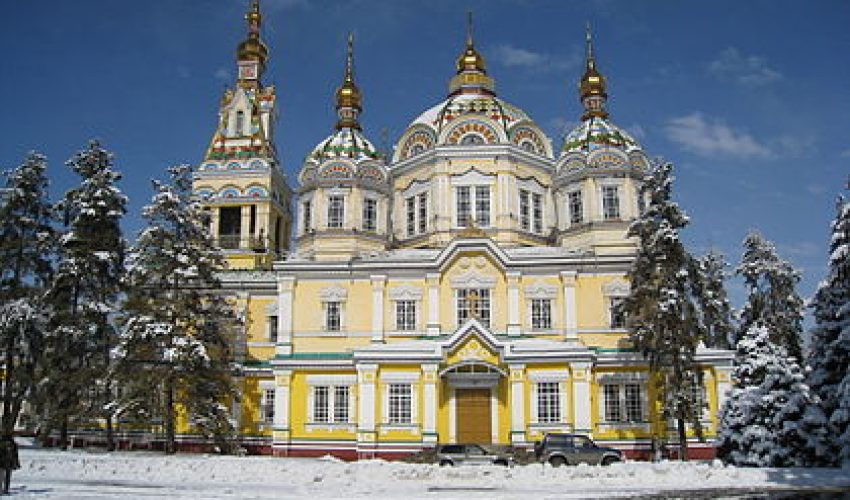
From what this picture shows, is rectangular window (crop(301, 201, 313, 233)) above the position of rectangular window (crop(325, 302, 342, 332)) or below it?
above

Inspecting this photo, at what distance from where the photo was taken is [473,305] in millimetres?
34219

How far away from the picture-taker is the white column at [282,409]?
3303 cm

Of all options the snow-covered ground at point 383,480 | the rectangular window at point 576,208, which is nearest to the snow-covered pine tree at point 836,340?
the snow-covered ground at point 383,480

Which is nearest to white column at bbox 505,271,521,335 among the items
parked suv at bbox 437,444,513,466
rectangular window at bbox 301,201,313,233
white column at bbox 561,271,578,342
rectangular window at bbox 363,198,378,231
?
white column at bbox 561,271,578,342

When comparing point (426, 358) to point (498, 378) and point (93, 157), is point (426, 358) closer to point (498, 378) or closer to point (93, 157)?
point (498, 378)

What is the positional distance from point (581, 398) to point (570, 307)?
14.9 feet

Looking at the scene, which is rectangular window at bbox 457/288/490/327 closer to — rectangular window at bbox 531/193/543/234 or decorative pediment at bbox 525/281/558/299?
decorative pediment at bbox 525/281/558/299

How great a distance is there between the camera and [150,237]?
31609mm

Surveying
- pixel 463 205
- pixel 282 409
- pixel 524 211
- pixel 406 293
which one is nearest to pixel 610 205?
pixel 524 211

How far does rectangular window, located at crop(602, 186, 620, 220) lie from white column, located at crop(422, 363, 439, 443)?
12365 mm

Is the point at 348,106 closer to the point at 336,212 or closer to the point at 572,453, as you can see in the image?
the point at 336,212

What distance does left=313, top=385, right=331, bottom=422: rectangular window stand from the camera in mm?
33344

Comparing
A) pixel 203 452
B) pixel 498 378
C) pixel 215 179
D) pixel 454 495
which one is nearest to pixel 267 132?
pixel 215 179

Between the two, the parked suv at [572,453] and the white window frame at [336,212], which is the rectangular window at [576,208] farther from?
the parked suv at [572,453]
